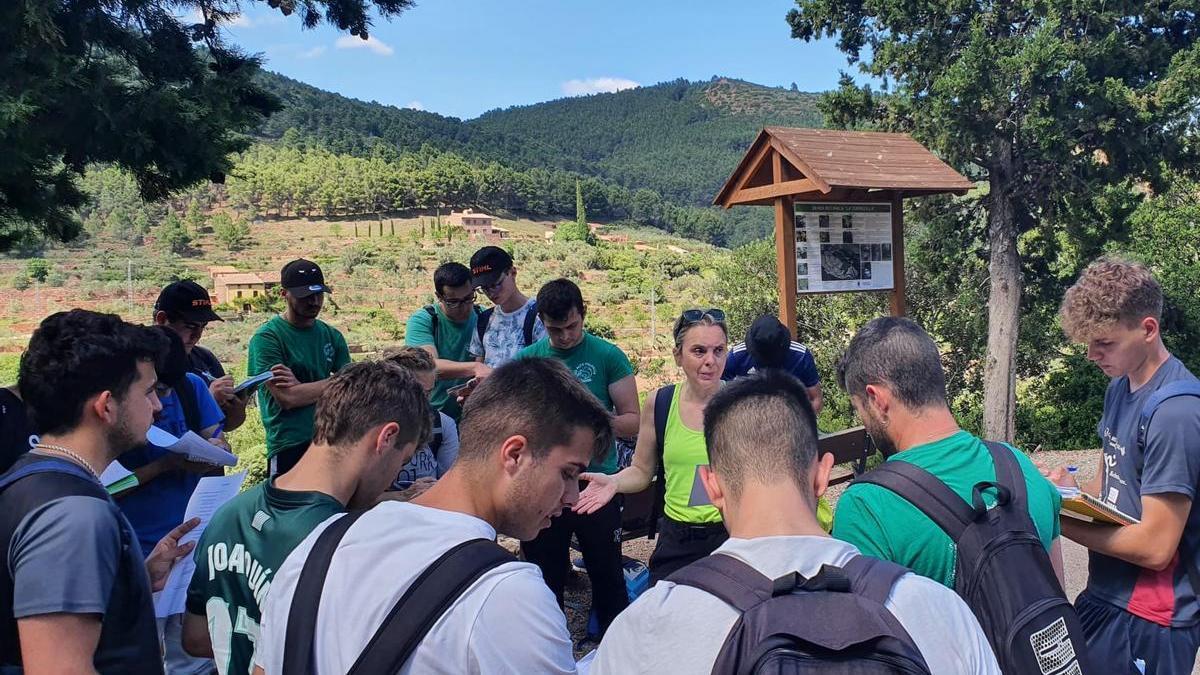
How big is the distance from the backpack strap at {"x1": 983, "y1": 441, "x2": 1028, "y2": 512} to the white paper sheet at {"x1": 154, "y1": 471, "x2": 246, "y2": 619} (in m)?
2.27

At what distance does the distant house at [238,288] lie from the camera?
42.7 metres

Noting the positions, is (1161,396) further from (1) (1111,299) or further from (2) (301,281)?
(2) (301,281)

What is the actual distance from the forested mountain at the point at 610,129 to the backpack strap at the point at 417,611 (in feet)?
329

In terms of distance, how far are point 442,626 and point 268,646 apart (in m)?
0.44

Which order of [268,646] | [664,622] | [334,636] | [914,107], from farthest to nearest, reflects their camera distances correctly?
1. [914,107]
2. [268,646]
3. [334,636]
4. [664,622]

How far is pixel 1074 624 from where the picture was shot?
69.6 inches

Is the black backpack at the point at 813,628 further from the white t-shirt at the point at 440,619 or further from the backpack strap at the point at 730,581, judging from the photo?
the white t-shirt at the point at 440,619

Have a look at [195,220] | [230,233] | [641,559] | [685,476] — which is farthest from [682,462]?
[195,220]

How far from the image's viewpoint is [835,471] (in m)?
6.20

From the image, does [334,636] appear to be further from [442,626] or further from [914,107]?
[914,107]

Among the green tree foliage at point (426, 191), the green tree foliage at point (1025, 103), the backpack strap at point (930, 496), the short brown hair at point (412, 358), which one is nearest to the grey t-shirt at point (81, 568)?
the backpack strap at point (930, 496)

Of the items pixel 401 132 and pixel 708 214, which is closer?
pixel 708 214

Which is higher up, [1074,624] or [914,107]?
[914,107]

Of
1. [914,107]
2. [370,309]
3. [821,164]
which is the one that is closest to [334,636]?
[821,164]
